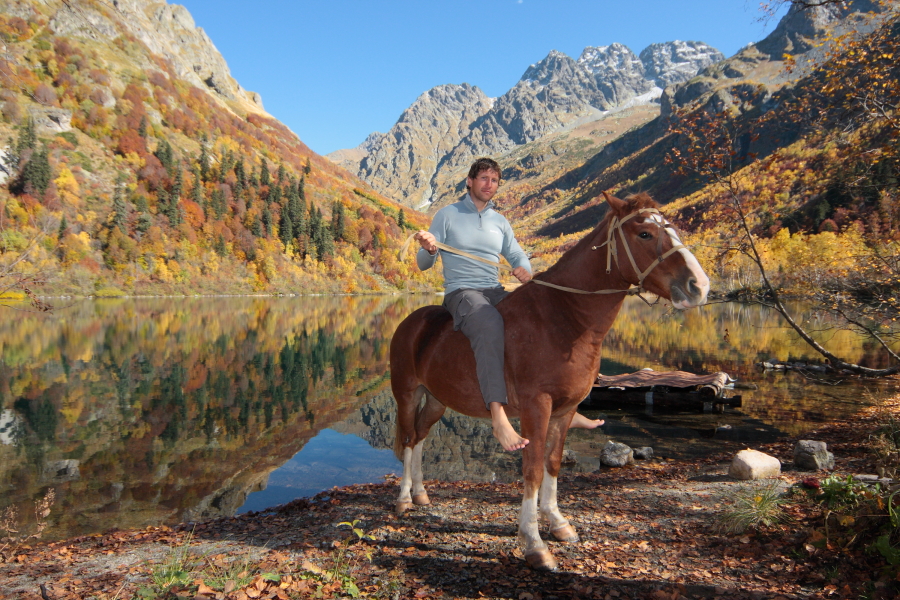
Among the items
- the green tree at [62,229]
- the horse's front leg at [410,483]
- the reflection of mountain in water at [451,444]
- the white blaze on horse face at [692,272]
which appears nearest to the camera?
the white blaze on horse face at [692,272]

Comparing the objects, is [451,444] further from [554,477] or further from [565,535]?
[554,477]

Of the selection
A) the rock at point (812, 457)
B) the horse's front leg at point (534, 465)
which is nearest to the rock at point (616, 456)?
the rock at point (812, 457)

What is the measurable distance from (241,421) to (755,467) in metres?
15.1

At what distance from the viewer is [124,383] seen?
2112cm

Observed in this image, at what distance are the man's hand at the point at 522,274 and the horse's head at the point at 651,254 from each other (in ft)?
3.91

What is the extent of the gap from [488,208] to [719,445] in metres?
11.3

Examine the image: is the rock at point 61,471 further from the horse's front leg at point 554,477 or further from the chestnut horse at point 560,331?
the horse's front leg at point 554,477

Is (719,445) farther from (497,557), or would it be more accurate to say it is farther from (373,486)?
(497,557)

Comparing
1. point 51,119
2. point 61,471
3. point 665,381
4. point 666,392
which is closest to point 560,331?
point 61,471

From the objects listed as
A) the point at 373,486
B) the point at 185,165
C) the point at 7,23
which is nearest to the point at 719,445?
the point at 373,486

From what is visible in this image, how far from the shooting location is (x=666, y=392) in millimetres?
17656

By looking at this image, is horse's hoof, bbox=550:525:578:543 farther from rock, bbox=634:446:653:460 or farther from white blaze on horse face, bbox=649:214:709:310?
rock, bbox=634:446:653:460

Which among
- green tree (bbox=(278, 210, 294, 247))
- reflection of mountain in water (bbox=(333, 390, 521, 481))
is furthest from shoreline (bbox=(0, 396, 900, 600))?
green tree (bbox=(278, 210, 294, 247))

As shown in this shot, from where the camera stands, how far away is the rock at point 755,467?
8.17 meters
